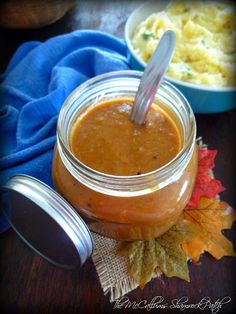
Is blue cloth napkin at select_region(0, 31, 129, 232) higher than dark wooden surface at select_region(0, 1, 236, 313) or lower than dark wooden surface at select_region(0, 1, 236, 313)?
higher

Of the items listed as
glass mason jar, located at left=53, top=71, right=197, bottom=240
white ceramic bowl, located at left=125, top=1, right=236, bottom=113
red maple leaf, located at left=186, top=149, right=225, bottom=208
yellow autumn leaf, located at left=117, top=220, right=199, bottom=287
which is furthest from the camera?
white ceramic bowl, located at left=125, top=1, right=236, bottom=113

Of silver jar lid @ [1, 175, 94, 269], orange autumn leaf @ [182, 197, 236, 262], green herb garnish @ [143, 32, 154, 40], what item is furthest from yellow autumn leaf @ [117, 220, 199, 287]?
green herb garnish @ [143, 32, 154, 40]

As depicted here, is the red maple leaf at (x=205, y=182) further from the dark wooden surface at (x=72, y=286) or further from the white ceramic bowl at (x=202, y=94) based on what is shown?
the white ceramic bowl at (x=202, y=94)

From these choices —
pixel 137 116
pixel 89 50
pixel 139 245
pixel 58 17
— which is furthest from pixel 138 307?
pixel 58 17

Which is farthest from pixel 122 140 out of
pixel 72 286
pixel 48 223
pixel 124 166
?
pixel 72 286

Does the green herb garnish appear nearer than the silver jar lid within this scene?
No

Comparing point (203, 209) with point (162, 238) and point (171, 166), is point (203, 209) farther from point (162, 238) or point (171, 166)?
point (171, 166)

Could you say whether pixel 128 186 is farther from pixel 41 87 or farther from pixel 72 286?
pixel 41 87

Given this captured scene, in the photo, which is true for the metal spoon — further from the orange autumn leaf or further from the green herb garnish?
the green herb garnish
